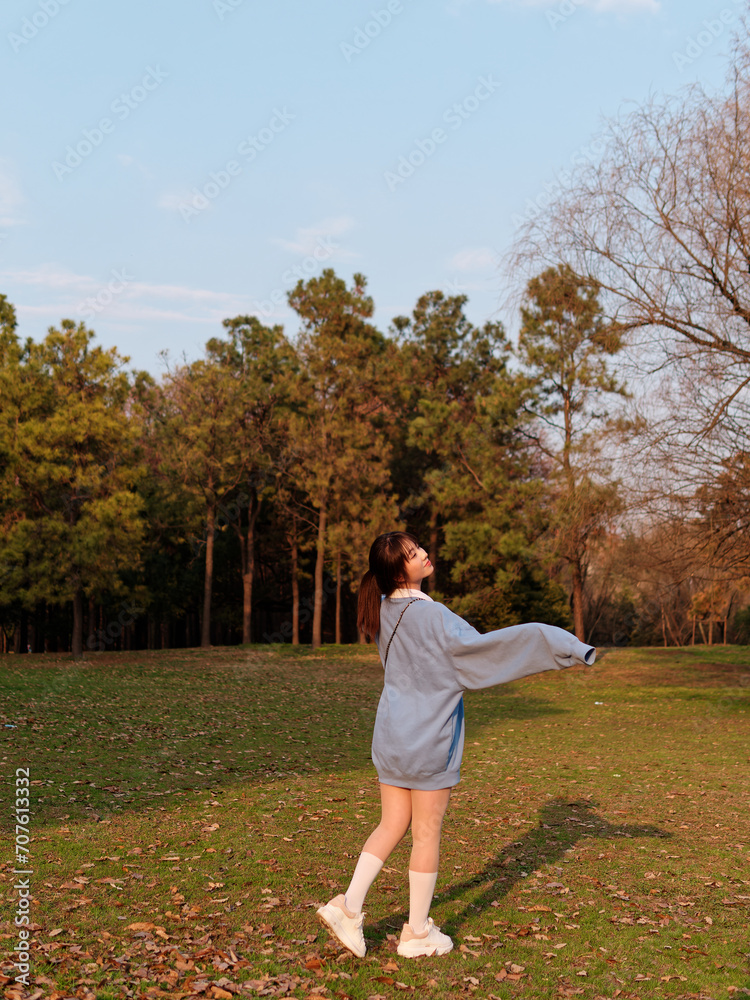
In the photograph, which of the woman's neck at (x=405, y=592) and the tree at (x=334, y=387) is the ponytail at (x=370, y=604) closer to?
the woman's neck at (x=405, y=592)

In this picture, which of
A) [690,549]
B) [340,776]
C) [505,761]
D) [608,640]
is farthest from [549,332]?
[608,640]

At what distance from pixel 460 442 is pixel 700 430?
17469 mm

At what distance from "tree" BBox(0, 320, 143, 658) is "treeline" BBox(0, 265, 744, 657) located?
0.06 meters

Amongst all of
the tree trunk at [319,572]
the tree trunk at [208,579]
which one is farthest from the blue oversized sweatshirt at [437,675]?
the tree trunk at [208,579]

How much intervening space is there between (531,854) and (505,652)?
268cm

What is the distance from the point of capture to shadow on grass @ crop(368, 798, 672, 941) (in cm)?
439

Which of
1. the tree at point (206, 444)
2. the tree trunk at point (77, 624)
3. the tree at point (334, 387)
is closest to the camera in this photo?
the tree trunk at point (77, 624)

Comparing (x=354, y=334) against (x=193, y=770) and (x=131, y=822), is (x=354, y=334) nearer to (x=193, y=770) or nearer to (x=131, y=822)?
(x=193, y=770)

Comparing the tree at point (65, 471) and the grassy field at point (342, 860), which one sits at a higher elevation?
the tree at point (65, 471)

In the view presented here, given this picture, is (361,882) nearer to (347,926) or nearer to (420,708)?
(347,926)

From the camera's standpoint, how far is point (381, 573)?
383 centimetres

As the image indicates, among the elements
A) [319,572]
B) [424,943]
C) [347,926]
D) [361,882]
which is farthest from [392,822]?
[319,572]

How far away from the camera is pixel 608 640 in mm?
48062

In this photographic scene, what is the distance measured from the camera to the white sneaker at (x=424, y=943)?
3752 millimetres
